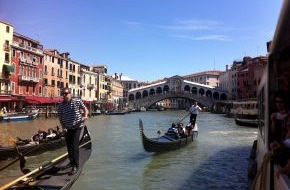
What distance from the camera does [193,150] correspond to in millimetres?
11156

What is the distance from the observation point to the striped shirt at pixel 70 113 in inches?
198

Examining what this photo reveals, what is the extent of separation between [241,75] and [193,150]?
3874cm

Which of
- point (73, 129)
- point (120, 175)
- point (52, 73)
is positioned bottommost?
point (120, 175)

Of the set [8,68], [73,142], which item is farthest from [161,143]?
[8,68]

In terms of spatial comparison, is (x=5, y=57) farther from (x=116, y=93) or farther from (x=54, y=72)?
(x=116, y=93)

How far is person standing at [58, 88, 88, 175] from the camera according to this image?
5.01 m

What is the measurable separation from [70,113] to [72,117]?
55 millimetres

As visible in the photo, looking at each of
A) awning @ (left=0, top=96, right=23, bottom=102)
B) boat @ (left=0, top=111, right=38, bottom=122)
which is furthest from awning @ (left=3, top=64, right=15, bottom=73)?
boat @ (left=0, top=111, right=38, bottom=122)

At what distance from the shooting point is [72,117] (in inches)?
198

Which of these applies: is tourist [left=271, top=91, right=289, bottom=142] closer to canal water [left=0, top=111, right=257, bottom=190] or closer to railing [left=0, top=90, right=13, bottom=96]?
canal water [left=0, top=111, right=257, bottom=190]

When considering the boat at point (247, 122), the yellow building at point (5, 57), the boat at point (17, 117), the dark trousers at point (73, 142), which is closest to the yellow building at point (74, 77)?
the yellow building at point (5, 57)

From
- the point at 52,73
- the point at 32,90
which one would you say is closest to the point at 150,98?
the point at 52,73

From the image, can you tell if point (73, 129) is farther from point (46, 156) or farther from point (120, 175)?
point (46, 156)

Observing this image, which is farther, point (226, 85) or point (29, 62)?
point (226, 85)
